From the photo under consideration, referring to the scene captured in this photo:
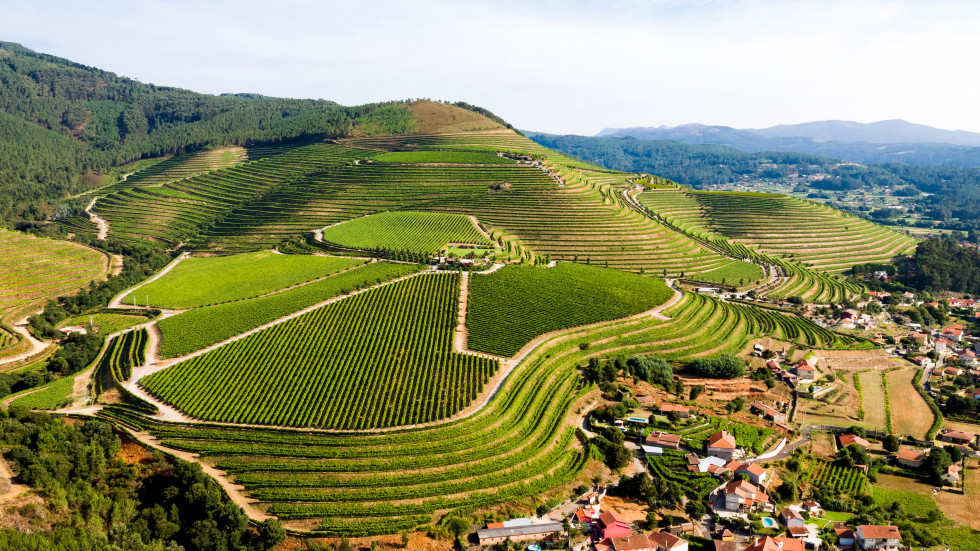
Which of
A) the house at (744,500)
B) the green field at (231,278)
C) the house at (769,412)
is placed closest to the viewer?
the house at (744,500)

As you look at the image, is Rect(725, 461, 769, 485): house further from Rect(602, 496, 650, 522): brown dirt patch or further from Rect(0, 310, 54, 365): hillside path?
Rect(0, 310, 54, 365): hillside path

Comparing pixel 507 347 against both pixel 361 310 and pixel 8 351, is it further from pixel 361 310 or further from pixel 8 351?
pixel 8 351

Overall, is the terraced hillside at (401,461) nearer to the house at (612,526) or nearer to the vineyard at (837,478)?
the house at (612,526)

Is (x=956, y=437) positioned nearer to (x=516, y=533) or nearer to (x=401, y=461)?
(x=516, y=533)

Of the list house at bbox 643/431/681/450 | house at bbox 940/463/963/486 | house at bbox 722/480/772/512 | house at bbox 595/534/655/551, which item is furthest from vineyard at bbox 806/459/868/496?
house at bbox 595/534/655/551

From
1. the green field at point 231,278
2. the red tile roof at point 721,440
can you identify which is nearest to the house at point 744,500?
the red tile roof at point 721,440
